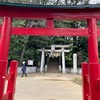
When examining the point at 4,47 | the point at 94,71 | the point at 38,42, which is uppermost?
the point at 38,42

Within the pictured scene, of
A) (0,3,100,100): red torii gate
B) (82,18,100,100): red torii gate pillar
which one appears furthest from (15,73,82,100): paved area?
(82,18,100,100): red torii gate pillar

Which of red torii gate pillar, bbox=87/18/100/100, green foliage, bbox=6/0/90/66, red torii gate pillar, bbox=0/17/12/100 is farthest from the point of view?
green foliage, bbox=6/0/90/66

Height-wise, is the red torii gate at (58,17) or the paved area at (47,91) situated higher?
the red torii gate at (58,17)

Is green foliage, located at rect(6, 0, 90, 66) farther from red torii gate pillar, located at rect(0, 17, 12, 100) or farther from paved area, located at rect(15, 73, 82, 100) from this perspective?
red torii gate pillar, located at rect(0, 17, 12, 100)

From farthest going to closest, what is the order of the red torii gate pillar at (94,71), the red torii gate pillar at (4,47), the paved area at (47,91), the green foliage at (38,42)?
the green foliage at (38,42), the paved area at (47,91), the red torii gate pillar at (94,71), the red torii gate pillar at (4,47)

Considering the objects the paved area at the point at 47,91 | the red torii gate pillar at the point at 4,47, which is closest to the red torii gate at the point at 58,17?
the red torii gate pillar at the point at 4,47

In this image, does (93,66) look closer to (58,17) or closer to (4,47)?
(58,17)

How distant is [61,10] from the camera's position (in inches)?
163

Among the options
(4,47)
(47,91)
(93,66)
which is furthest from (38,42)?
(93,66)

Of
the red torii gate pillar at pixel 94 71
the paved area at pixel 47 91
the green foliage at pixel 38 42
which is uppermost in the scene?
the green foliage at pixel 38 42

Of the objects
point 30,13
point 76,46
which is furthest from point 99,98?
point 76,46

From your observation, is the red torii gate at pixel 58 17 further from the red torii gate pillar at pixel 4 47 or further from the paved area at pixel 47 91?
the paved area at pixel 47 91

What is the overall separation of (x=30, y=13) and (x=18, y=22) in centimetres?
1525

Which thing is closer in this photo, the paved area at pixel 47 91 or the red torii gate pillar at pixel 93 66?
the red torii gate pillar at pixel 93 66
